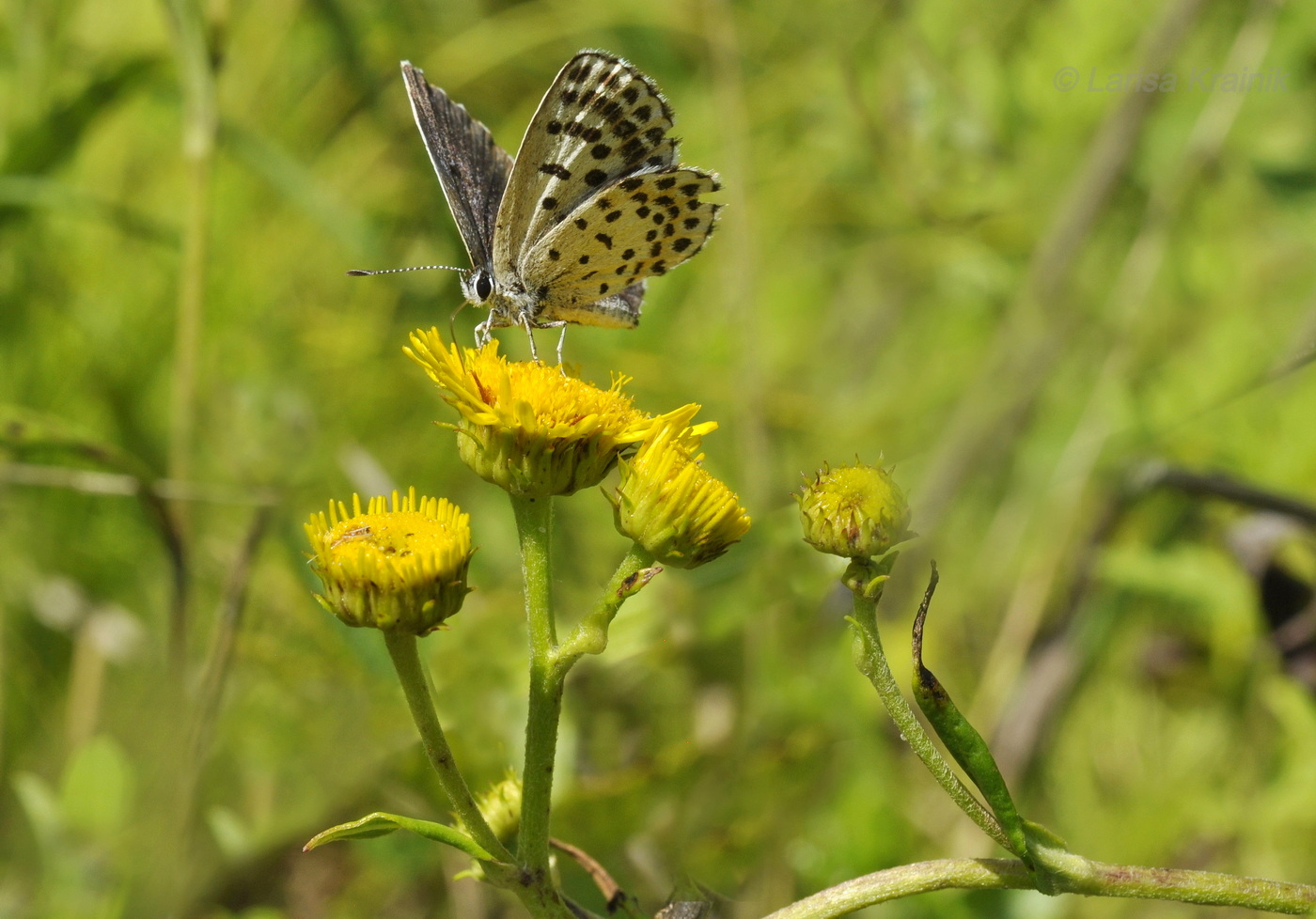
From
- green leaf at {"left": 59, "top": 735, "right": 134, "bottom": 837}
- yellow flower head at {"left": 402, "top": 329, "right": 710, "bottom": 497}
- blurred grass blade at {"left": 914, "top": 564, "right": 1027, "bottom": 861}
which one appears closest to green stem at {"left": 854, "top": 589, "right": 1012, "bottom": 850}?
blurred grass blade at {"left": 914, "top": 564, "right": 1027, "bottom": 861}

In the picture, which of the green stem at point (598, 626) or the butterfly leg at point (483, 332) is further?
the butterfly leg at point (483, 332)

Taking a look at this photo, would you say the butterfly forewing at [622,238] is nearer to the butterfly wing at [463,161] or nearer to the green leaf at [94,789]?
the butterfly wing at [463,161]

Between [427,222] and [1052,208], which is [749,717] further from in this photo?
[1052,208]

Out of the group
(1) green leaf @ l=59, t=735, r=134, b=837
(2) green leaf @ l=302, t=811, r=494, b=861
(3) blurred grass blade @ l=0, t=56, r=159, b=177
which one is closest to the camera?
(2) green leaf @ l=302, t=811, r=494, b=861

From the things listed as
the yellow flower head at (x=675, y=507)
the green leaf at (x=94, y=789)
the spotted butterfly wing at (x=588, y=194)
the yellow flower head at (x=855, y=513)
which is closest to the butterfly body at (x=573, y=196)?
the spotted butterfly wing at (x=588, y=194)

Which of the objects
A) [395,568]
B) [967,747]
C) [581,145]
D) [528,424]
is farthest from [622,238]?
[967,747]

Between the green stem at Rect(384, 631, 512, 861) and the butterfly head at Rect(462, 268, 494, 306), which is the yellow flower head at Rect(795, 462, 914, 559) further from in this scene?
the butterfly head at Rect(462, 268, 494, 306)

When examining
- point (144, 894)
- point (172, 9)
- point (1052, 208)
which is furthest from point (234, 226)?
point (1052, 208)
